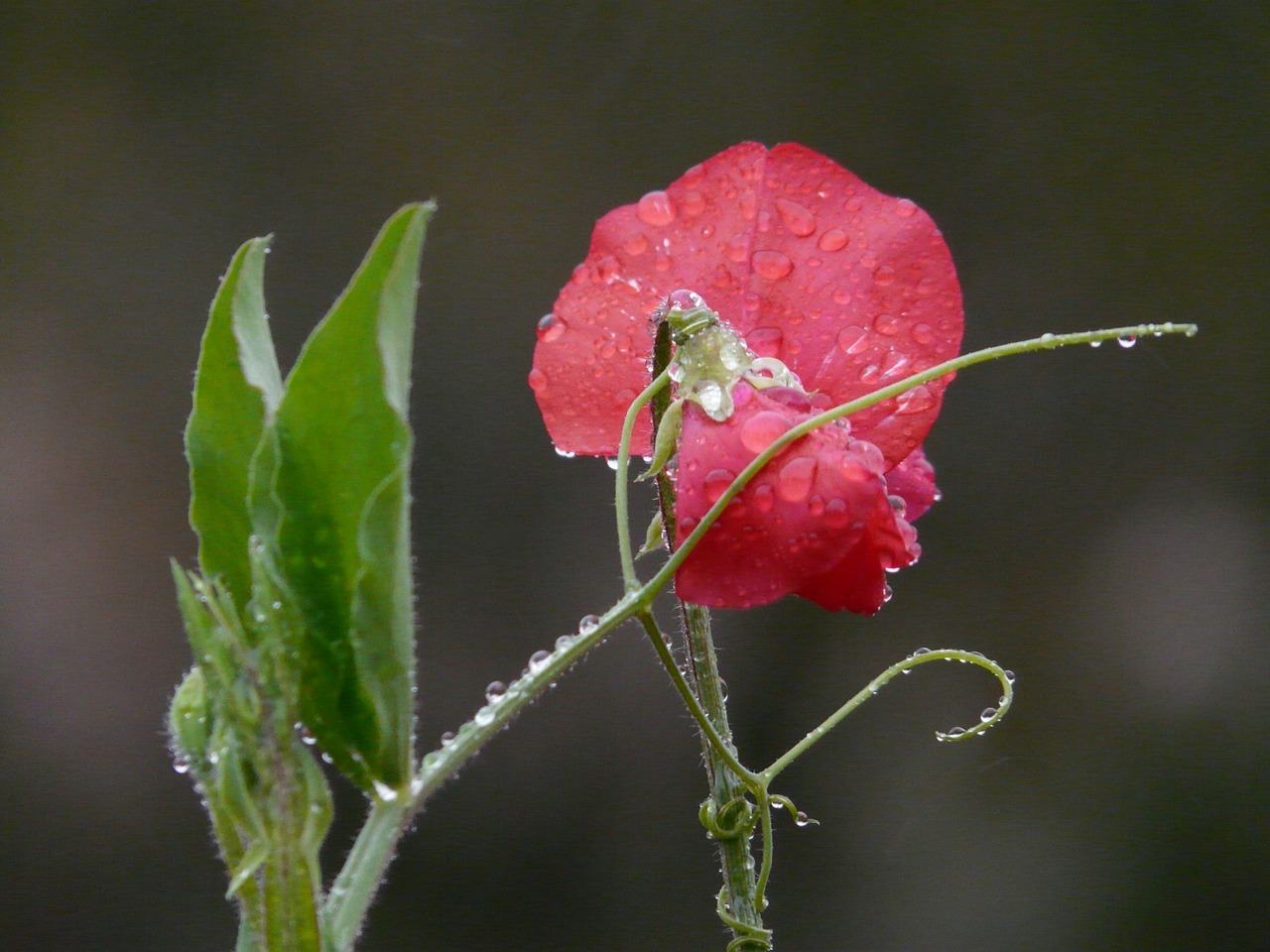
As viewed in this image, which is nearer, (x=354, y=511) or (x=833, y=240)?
(x=354, y=511)

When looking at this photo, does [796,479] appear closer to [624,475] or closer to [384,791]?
[624,475]

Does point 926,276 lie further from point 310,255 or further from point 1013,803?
point 1013,803

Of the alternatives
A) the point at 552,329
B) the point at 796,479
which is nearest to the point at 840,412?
the point at 796,479

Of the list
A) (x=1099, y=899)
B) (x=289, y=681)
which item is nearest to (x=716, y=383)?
(x=289, y=681)

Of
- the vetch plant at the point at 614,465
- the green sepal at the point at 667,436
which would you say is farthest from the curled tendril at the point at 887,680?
the green sepal at the point at 667,436

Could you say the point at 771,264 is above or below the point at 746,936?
above

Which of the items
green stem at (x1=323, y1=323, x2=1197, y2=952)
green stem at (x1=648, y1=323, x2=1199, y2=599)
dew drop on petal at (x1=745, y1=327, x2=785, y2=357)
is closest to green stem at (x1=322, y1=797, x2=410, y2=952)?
green stem at (x1=323, y1=323, x2=1197, y2=952)
